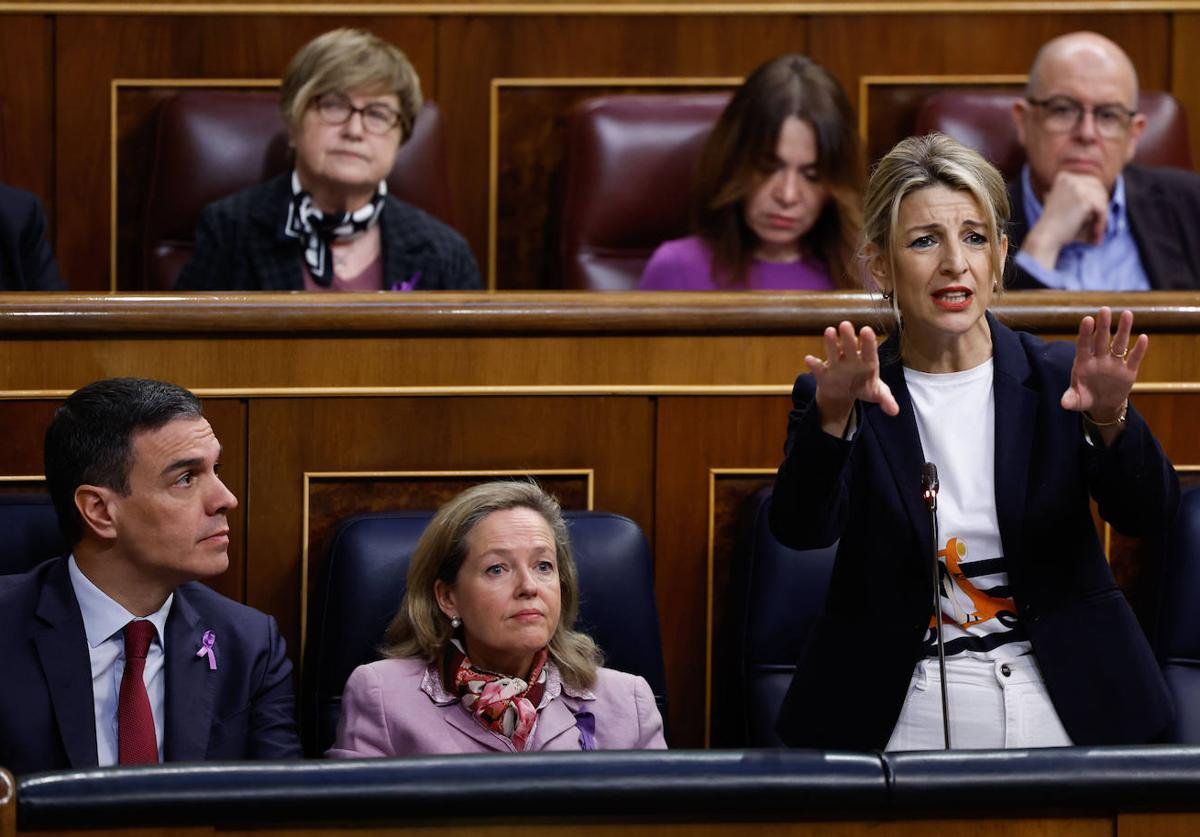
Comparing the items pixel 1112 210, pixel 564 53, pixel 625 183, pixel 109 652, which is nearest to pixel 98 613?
pixel 109 652

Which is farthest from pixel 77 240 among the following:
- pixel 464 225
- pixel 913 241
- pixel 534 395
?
pixel 913 241

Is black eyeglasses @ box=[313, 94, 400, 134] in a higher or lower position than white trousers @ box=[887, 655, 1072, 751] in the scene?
higher

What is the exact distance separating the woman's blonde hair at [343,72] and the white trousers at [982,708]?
2.85 ft

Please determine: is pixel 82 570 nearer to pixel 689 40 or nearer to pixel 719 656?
pixel 719 656

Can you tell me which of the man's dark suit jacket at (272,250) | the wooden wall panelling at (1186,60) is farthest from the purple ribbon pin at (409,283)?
the wooden wall panelling at (1186,60)

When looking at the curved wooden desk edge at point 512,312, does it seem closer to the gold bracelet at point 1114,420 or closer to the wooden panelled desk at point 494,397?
the wooden panelled desk at point 494,397

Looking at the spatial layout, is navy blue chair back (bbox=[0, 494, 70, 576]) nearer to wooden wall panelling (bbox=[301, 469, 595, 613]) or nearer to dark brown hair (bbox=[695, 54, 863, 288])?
wooden wall panelling (bbox=[301, 469, 595, 613])

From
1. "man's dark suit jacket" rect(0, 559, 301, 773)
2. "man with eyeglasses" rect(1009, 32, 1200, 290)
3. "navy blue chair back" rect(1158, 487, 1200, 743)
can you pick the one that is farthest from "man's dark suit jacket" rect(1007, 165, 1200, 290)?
"man's dark suit jacket" rect(0, 559, 301, 773)

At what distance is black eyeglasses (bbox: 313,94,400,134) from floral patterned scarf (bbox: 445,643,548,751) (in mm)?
671

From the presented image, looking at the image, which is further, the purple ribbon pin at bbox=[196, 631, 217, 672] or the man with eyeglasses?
the man with eyeglasses

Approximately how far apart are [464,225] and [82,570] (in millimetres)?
872

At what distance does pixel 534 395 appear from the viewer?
1265 mm

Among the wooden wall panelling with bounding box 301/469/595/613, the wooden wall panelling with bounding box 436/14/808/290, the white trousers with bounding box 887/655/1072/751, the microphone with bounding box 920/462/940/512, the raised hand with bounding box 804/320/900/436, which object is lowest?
the white trousers with bounding box 887/655/1072/751

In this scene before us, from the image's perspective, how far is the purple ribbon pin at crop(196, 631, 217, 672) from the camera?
3.64 ft
